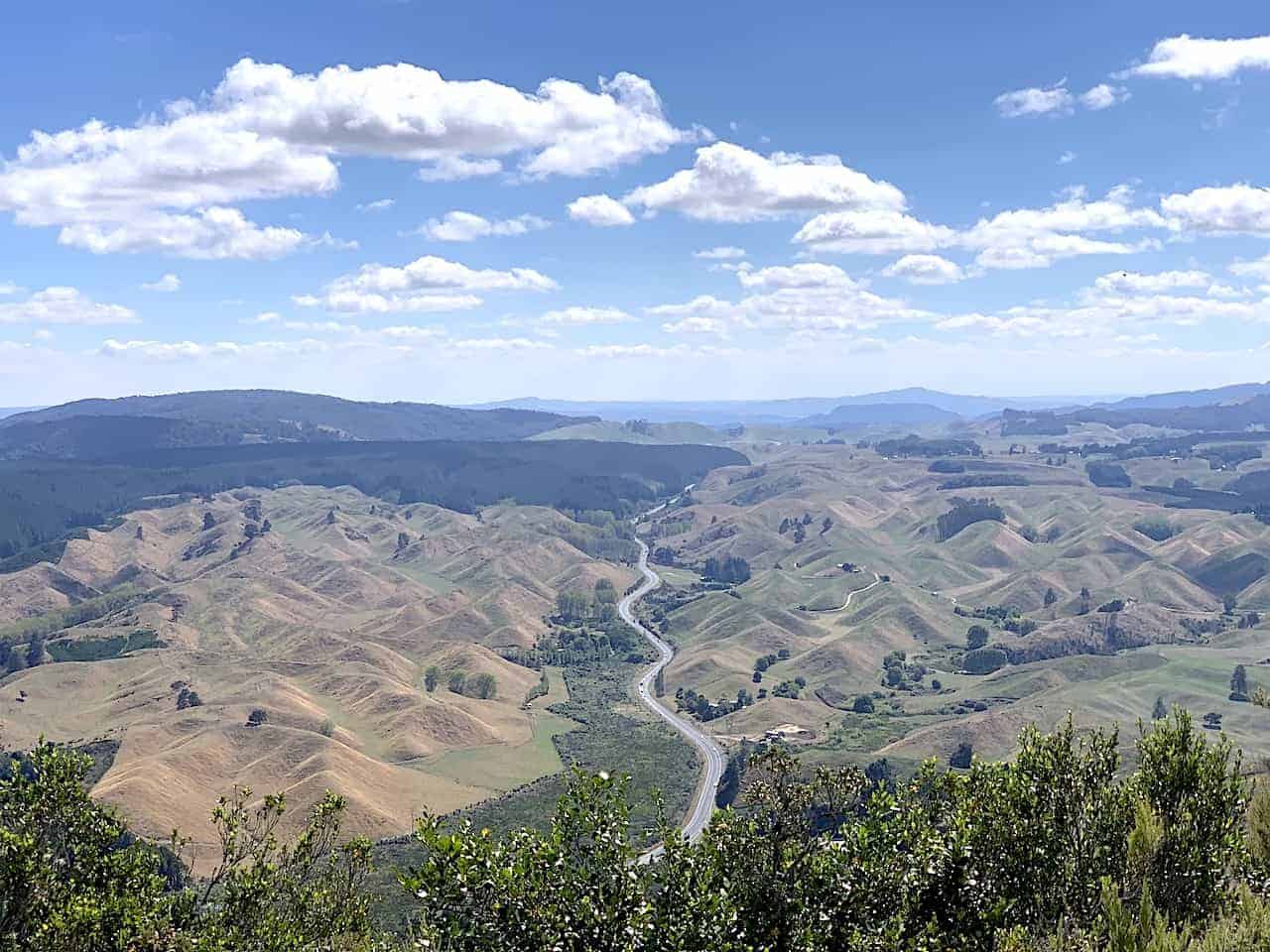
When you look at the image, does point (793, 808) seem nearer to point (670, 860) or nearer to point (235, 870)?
point (670, 860)

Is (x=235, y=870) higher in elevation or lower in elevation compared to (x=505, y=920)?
lower

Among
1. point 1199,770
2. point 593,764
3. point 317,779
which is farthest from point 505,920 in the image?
point 593,764

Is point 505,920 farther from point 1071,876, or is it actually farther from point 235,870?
point 1071,876

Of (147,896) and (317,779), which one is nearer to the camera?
(147,896)

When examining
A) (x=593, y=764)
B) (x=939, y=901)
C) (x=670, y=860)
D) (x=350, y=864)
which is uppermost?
(x=670, y=860)

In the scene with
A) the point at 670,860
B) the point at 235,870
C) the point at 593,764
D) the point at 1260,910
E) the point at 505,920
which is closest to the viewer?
the point at 1260,910

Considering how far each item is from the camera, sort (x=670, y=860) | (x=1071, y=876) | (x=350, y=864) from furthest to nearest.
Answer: (x=350, y=864) → (x=1071, y=876) → (x=670, y=860)

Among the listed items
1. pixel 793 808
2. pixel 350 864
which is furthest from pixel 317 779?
pixel 793 808
